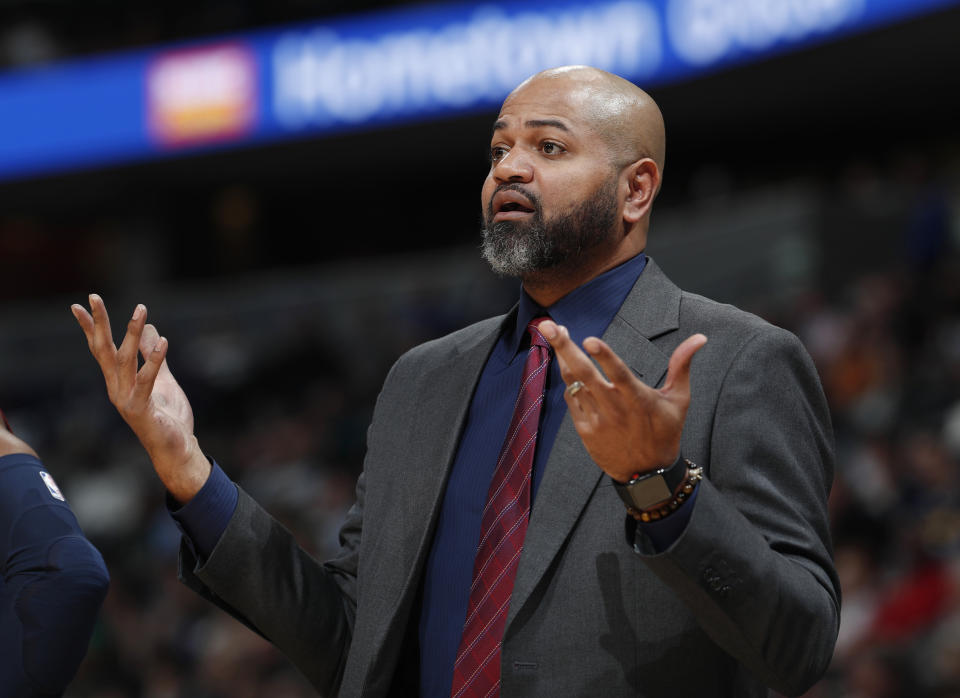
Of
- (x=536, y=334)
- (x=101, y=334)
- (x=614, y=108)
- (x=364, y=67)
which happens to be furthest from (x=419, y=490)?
(x=364, y=67)

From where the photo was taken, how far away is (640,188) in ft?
6.51

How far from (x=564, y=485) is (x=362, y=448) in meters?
6.67

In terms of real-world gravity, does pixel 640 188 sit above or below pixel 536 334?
above

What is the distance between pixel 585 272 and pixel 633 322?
14 centimetres

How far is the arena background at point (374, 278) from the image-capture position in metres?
5.41

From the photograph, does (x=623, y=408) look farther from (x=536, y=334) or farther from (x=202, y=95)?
(x=202, y=95)

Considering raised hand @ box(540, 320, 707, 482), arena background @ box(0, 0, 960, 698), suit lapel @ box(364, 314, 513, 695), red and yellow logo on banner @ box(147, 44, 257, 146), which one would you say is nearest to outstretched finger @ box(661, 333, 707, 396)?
raised hand @ box(540, 320, 707, 482)

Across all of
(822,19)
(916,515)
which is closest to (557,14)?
(822,19)

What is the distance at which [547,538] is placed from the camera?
5.57 ft

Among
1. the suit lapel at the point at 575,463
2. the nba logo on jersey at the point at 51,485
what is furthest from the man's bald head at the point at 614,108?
the nba logo on jersey at the point at 51,485

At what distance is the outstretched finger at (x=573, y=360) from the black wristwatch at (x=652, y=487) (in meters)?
0.13

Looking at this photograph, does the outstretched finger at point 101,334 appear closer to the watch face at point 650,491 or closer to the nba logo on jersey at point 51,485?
the nba logo on jersey at point 51,485

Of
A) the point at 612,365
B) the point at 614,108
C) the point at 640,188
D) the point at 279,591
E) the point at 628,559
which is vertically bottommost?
the point at 279,591

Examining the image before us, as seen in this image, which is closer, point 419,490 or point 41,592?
point 41,592
